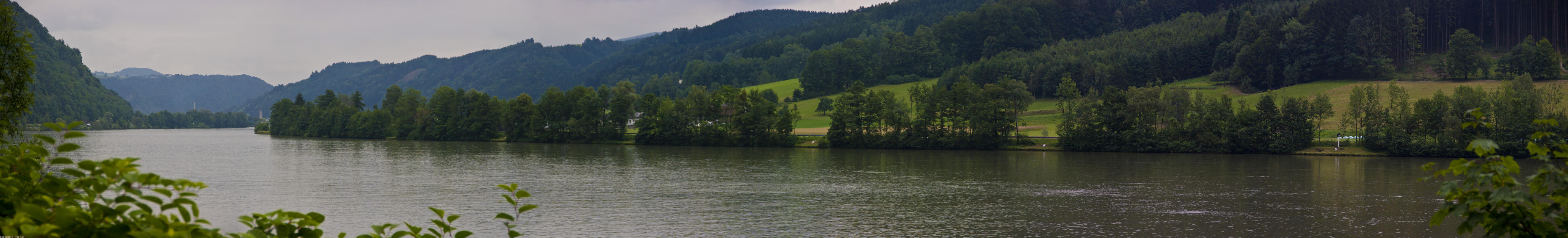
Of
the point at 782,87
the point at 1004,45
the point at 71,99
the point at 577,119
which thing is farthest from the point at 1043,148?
the point at 71,99

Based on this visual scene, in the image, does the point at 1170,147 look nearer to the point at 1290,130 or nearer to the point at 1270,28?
the point at 1290,130

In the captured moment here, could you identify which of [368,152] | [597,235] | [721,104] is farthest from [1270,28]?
[597,235]

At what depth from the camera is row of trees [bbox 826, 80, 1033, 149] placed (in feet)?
245

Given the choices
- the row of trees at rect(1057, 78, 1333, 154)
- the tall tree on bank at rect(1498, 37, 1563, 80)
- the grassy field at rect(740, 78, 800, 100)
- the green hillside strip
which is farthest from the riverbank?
the tall tree on bank at rect(1498, 37, 1563, 80)

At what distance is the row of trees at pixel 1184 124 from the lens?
215ft

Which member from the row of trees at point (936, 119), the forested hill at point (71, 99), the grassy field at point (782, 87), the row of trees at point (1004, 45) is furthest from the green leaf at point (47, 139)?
the forested hill at point (71, 99)

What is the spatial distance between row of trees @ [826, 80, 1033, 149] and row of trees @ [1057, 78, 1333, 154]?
16.0ft

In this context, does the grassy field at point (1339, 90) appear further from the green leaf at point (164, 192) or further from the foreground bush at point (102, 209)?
the green leaf at point (164, 192)

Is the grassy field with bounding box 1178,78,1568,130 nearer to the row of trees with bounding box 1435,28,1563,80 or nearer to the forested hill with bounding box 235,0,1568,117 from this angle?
the row of trees with bounding box 1435,28,1563,80

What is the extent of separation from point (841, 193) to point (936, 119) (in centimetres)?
4497

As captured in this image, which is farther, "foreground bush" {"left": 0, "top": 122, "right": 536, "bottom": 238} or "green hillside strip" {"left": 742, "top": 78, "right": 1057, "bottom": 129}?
"green hillside strip" {"left": 742, "top": 78, "right": 1057, "bottom": 129}

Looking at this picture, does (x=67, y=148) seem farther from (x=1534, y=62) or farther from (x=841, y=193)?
(x=1534, y=62)

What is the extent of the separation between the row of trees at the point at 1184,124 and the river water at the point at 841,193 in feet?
10.7

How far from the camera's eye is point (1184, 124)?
233 feet
